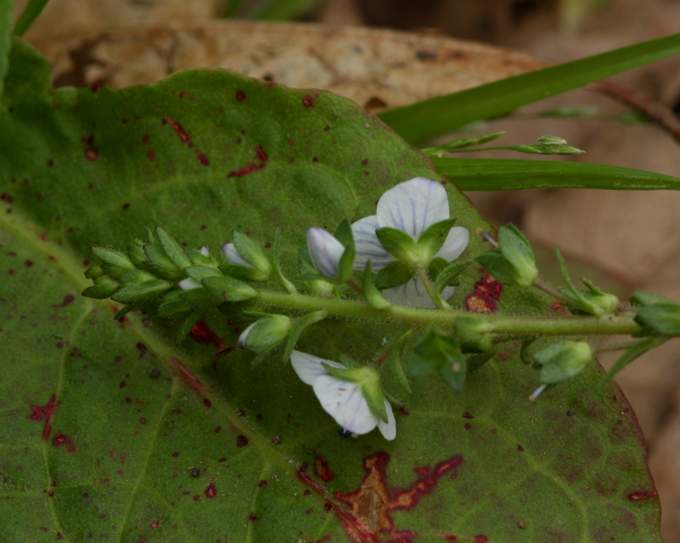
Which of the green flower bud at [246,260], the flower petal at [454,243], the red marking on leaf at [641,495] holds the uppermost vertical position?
the green flower bud at [246,260]

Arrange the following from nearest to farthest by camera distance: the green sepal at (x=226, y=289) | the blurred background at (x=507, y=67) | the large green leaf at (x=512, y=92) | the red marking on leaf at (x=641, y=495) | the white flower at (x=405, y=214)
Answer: the green sepal at (x=226, y=289) < the white flower at (x=405, y=214) < the red marking on leaf at (x=641, y=495) < the large green leaf at (x=512, y=92) < the blurred background at (x=507, y=67)

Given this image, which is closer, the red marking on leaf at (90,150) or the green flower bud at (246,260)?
the green flower bud at (246,260)

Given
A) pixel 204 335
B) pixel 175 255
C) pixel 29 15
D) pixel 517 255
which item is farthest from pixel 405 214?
pixel 29 15

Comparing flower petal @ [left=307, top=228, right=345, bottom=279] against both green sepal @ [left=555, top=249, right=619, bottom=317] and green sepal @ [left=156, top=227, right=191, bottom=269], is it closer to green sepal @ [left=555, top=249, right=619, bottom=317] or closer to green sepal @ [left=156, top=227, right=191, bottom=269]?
green sepal @ [left=156, top=227, right=191, bottom=269]

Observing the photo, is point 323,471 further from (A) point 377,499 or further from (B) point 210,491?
(B) point 210,491

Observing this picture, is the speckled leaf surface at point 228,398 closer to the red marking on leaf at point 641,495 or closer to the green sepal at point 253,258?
A: the red marking on leaf at point 641,495

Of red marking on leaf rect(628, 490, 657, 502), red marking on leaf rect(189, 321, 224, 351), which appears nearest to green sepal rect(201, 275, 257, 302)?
red marking on leaf rect(189, 321, 224, 351)

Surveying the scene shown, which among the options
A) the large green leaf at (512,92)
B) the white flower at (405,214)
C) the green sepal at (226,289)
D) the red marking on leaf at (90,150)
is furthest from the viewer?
the large green leaf at (512,92)

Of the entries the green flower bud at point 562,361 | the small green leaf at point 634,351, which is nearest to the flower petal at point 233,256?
the green flower bud at point 562,361
